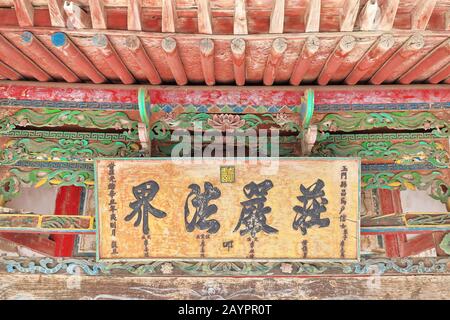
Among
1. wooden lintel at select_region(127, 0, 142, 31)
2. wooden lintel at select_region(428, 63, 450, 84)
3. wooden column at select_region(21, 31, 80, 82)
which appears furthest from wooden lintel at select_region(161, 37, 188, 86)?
wooden lintel at select_region(428, 63, 450, 84)

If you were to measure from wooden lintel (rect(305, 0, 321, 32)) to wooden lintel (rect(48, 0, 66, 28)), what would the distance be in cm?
165

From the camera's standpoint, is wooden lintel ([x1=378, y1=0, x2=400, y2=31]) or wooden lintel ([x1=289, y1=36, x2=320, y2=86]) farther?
wooden lintel ([x1=289, y1=36, x2=320, y2=86])

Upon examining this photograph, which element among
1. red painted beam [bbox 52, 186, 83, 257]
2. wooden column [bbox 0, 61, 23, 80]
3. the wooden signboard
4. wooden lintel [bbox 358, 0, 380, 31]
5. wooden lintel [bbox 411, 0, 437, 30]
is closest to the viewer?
wooden lintel [bbox 358, 0, 380, 31]

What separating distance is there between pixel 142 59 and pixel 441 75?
2487mm

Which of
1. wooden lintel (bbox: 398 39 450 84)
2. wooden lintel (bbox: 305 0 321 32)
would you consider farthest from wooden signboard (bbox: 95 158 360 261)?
wooden lintel (bbox: 305 0 321 32)

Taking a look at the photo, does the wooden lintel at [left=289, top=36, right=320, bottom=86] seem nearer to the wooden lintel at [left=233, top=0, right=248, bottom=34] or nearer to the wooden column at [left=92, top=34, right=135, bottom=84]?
the wooden lintel at [left=233, top=0, right=248, bottom=34]

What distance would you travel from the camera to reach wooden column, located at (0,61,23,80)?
366cm

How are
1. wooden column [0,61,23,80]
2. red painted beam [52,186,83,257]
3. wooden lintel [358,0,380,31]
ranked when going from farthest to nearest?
red painted beam [52,186,83,257] < wooden column [0,61,23,80] < wooden lintel [358,0,380,31]

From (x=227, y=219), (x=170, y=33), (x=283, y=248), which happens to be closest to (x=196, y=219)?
(x=227, y=219)

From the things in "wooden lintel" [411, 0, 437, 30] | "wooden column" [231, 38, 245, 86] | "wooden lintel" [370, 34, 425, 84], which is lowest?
"wooden column" [231, 38, 245, 86]

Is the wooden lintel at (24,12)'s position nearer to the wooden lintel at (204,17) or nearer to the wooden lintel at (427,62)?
the wooden lintel at (204,17)

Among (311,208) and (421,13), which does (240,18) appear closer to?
(421,13)

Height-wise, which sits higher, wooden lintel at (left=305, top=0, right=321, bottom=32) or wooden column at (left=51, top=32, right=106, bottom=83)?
→ wooden lintel at (left=305, top=0, right=321, bottom=32)

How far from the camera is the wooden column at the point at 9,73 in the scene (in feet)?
12.0
